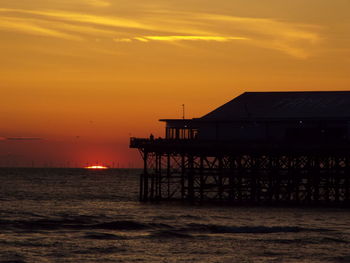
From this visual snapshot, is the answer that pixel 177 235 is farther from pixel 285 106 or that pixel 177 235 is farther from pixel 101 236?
pixel 285 106

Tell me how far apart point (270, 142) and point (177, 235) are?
20562 mm

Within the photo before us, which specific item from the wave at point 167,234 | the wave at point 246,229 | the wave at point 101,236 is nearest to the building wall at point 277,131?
the wave at point 246,229

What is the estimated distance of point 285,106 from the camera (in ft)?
254

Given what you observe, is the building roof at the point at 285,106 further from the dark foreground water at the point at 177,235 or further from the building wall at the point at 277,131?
the dark foreground water at the point at 177,235

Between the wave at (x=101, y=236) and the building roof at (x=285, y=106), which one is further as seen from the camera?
the building roof at (x=285, y=106)

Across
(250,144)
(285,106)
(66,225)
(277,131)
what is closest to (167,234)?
(66,225)

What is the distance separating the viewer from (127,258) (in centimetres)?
4200

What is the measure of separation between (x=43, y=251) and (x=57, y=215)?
912 inches

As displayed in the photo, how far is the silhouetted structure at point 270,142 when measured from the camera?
7031cm

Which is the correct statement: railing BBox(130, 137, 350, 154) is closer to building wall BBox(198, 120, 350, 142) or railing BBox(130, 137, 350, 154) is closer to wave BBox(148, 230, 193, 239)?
building wall BBox(198, 120, 350, 142)

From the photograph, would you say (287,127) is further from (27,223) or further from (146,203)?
(27,223)

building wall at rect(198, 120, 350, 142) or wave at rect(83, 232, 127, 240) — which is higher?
building wall at rect(198, 120, 350, 142)

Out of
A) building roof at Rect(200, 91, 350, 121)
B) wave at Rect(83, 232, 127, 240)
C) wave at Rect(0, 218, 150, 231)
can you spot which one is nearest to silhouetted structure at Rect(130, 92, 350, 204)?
building roof at Rect(200, 91, 350, 121)

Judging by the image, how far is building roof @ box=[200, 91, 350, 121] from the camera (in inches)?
2945
